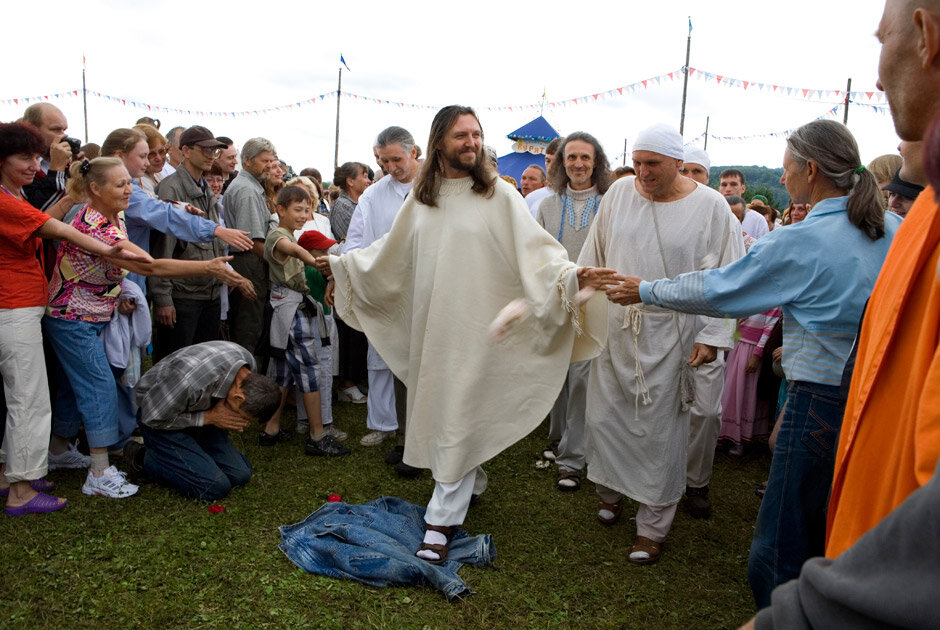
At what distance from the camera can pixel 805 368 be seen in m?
2.59

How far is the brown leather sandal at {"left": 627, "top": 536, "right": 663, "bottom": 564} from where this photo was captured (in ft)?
12.6

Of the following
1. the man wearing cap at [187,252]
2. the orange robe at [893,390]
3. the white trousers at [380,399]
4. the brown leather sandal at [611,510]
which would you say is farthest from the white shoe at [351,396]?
the orange robe at [893,390]

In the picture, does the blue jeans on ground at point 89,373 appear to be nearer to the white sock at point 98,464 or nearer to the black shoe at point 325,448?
the white sock at point 98,464

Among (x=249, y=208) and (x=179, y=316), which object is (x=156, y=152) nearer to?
(x=249, y=208)

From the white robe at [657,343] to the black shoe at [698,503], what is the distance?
72cm

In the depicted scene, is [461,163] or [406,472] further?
[406,472]

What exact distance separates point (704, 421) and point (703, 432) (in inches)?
2.9

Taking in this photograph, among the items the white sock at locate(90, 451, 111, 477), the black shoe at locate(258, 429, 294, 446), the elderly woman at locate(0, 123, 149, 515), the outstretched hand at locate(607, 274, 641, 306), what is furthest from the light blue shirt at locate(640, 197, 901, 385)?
the black shoe at locate(258, 429, 294, 446)

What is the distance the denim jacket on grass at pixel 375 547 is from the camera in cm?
345

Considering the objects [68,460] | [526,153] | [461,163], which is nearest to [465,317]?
[461,163]

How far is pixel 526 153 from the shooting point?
47.8 ft

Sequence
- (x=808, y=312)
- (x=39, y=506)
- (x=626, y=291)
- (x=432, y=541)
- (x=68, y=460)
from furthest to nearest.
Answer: (x=68, y=460) → (x=39, y=506) → (x=432, y=541) → (x=626, y=291) → (x=808, y=312)

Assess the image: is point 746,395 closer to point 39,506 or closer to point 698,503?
point 698,503

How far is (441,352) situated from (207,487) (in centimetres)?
177
